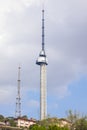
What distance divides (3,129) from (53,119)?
20002mm

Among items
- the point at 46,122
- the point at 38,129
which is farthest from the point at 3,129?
the point at 38,129

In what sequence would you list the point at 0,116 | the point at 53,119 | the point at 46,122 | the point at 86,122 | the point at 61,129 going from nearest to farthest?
the point at 61,129, the point at 86,122, the point at 53,119, the point at 46,122, the point at 0,116

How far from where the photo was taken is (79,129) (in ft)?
305

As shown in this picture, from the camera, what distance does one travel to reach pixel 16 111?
194m

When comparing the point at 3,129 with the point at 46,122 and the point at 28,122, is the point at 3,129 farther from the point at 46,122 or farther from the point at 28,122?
the point at 28,122

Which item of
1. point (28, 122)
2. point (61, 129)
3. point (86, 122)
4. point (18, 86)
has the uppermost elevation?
point (18, 86)

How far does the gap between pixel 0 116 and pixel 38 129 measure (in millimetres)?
122655

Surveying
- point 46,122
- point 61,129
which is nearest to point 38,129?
point 61,129

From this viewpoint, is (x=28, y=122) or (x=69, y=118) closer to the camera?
(x=69, y=118)

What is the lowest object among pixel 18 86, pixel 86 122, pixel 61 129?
pixel 61 129

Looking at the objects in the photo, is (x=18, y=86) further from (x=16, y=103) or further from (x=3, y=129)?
(x=3, y=129)

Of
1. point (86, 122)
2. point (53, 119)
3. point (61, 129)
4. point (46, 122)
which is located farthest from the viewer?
point (46, 122)

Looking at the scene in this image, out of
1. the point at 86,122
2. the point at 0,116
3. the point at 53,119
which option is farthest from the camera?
the point at 0,116

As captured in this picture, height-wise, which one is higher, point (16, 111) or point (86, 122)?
point (16, 111)
